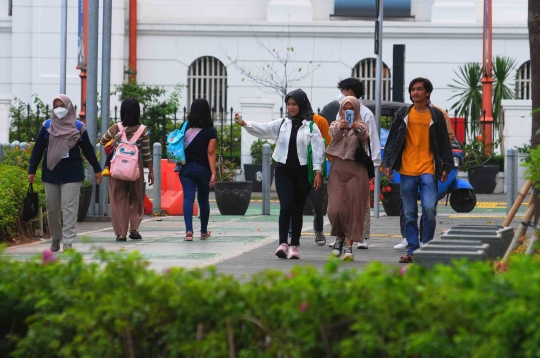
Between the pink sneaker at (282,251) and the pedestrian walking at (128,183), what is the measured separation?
2.74 metres

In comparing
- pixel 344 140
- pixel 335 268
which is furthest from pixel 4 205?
pixel 335 268

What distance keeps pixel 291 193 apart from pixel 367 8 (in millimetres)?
23038

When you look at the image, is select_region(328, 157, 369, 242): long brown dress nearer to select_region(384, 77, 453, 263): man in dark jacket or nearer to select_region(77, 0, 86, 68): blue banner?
select_region(384, 77, 453, 263): man in dark jacket

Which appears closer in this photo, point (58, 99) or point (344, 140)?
point (344, 140)

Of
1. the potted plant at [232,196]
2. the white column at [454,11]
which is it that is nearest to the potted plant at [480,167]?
the white column at [454,11]

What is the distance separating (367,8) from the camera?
33375 mm

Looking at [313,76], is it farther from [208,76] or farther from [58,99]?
[58,99]

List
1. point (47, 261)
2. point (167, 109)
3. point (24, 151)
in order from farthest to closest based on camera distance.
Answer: point (167, 109) < point (24, 151) < point (47, 261)

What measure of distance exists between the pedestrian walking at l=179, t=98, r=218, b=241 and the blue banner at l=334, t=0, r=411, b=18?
803 inches

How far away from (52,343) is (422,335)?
5.73ft

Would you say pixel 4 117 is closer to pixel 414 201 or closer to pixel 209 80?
pixel 209 80

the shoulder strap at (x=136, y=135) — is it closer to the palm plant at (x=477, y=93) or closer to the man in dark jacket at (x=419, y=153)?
the man in dark jacket at (x=419, y=153)

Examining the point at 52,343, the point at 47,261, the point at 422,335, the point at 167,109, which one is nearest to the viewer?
the point at 422,335

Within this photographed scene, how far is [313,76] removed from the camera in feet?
109
